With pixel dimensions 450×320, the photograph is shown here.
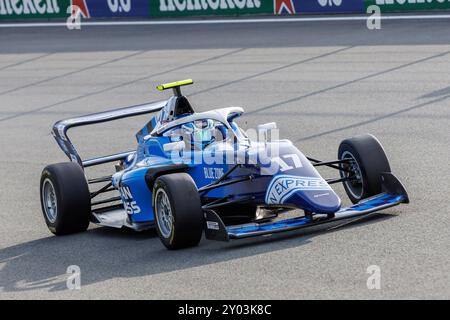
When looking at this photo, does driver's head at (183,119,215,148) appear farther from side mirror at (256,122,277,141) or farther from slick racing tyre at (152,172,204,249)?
slick racing tyre at (152,172,204,249)

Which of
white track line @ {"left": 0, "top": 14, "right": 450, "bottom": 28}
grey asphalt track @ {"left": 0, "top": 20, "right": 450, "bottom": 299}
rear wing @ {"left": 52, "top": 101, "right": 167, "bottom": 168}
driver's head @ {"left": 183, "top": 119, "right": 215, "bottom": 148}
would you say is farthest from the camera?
white track line @ {"left": 0, "top": 14, "right": 450, "bottom": 28}

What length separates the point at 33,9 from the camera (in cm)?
2656

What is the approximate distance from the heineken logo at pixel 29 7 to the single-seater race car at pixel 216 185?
16447 millimetres

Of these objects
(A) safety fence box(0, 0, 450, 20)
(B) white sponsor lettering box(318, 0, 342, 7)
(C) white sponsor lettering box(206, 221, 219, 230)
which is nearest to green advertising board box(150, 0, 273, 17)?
(A) safety fence box(0, 0, 450, 20)

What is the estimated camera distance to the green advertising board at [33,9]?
26.1 metres

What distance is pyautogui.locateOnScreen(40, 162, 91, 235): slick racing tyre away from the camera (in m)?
9.66

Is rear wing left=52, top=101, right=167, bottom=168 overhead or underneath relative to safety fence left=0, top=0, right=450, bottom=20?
overhead

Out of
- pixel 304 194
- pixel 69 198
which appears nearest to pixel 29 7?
pixel 69 198

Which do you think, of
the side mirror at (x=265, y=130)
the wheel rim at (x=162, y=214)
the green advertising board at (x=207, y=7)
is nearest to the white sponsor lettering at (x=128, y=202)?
the wheel rim at (x=162, y=214)

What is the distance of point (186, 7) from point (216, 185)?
16.0 metres

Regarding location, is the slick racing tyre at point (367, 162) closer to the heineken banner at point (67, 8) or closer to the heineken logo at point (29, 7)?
the heineken banner at point (67, 8)
